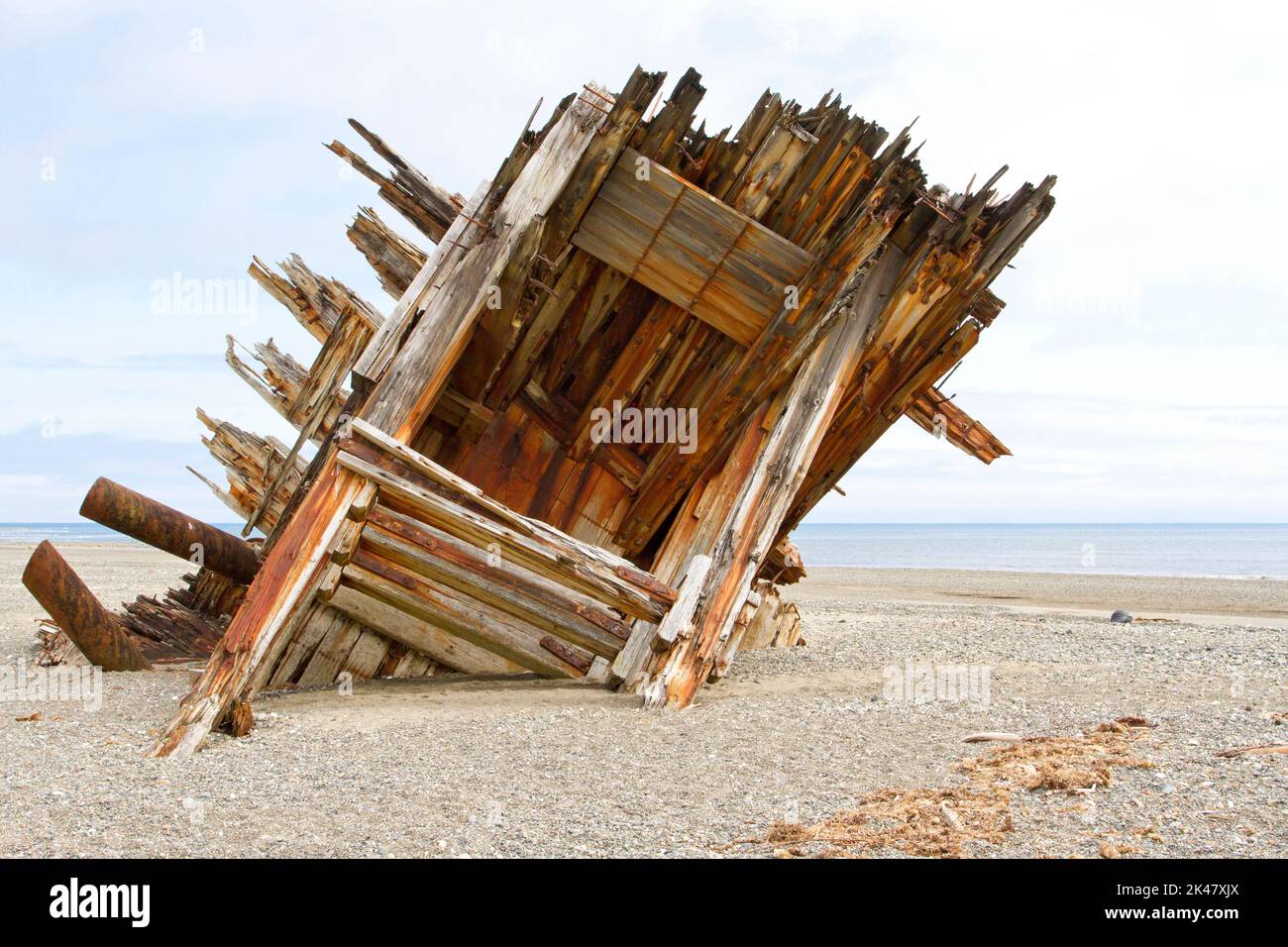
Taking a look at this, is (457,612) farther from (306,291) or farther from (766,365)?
(306,291)

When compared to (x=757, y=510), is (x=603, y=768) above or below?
below

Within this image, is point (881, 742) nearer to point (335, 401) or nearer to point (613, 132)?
point (613, 132)

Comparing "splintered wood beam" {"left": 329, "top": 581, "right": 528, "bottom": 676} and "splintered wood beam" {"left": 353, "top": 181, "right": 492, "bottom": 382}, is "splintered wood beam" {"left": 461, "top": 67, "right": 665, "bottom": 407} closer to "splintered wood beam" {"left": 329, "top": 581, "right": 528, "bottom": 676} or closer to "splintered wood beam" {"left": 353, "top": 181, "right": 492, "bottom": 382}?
"splintered wood beam" {"left": 353, "top": 181, "right": 492, "bottom": 382}

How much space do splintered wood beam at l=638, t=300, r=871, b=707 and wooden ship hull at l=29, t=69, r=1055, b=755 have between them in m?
0.02

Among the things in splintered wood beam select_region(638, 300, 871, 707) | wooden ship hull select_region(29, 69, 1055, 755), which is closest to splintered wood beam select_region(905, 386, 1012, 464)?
wooden ship hull select_region(29, 69, 1055, 755)

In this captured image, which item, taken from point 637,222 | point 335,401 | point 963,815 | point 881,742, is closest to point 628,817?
point 963,815

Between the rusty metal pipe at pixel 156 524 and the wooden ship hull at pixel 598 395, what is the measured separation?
23 mm

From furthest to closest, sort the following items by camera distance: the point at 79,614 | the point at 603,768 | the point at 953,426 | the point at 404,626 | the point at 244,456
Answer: the point at 244,456 < the point at 953,426 < the point at 79,614 < the point at 404,626 < the point at 603,768

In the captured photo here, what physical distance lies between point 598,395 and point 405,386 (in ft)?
7.24

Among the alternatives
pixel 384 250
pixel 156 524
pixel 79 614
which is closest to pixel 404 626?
pixel 156 524

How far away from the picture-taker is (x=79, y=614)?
793cm

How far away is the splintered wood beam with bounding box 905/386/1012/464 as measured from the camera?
949 centimetres

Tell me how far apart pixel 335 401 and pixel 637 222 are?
3404mm
